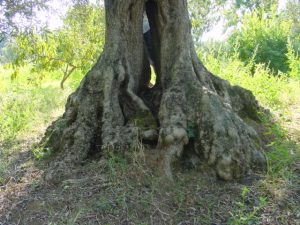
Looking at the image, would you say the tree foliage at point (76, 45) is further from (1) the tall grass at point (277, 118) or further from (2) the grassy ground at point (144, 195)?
(2) the grassy ground at point (144, 195)

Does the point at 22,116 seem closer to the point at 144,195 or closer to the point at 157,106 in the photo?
the point at 157,106

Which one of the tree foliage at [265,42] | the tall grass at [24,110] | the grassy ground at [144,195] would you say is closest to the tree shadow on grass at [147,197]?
the grassy ground at [144,195]

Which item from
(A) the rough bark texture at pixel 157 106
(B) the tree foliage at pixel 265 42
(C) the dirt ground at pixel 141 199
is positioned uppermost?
(B) the tree foliage at pixel 265 42

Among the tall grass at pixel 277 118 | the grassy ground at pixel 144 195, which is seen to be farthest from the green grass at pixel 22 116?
the tall grass at pixel 277 118

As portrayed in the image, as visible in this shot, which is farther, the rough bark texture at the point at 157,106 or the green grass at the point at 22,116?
the green grass at the point at 22,116

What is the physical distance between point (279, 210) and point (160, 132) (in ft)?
4.23

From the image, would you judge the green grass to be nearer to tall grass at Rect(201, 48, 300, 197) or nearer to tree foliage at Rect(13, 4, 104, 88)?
tree foliage at Rect(13, 4, 104, 88)

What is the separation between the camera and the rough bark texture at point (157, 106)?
3.49 m

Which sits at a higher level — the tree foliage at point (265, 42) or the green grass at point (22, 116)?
the tree foliage at point (265, 42)

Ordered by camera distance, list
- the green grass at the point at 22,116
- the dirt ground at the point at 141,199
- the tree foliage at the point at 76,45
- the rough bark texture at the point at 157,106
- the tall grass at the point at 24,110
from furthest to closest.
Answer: the tree foliage at the point at 76,45, the tall grass at the point at 24,110, the green grass at the point at 22,116, the rough bark texture at the point at 157,106, the dirt ground at the point at 141,199

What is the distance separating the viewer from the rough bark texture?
3492 mm

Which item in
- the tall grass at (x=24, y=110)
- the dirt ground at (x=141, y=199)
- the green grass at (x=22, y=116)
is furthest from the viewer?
the tall grass at (x=24, y=110)

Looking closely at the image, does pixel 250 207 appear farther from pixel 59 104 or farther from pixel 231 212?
pixel 59 104

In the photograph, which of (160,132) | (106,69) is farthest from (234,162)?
(106,69)
